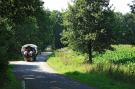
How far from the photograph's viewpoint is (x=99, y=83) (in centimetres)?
2758

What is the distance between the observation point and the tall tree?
46.6m

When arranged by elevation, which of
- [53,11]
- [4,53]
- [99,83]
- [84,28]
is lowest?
[99,83]

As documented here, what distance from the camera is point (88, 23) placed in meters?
46.8

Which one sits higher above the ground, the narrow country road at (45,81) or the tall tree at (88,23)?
the tall tree at (88,23)

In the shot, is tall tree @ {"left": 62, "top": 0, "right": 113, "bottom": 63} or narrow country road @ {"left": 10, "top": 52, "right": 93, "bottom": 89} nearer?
narrow country road @ {"left": 10, "top": 52, "right": 93, "bottom": 89}

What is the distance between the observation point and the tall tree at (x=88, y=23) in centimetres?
4660

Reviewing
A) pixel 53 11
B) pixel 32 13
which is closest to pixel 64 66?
pixel 32 13

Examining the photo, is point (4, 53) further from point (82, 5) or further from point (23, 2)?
point (82, 5)

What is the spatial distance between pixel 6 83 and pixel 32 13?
1017 centimetres

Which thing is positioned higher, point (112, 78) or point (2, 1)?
point (2, 1)

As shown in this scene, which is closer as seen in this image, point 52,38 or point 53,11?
point 52,38

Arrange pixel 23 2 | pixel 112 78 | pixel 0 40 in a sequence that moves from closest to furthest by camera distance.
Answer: pixel 0 40 < pixel 112 78 < pixel 23 2

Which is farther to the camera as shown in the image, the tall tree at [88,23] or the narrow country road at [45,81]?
the tall tree at [88,23]

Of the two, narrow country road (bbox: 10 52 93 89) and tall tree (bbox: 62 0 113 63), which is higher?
Result: tall tree (bbox: 62 0 113 63)
